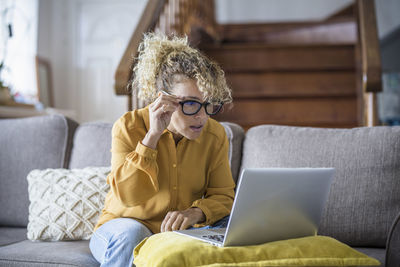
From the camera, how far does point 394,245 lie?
1.17 m

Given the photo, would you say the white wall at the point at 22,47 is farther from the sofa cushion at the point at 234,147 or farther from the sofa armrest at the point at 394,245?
the sofa armrest at the point at 394,245

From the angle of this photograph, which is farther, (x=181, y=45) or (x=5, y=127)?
(x=5, y=127)

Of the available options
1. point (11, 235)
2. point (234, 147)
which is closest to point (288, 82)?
point (234, 147)

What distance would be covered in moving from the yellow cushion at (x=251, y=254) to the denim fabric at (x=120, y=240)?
0.43ft

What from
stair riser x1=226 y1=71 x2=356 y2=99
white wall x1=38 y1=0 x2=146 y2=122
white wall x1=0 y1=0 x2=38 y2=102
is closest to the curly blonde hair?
stair riser x1=226 y1=71 x2=356 y2=99

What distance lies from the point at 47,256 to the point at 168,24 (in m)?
2.01

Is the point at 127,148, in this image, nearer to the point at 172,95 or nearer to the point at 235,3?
the point at 172,95

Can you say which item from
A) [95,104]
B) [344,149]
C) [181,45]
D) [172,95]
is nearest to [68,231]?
[172,95]

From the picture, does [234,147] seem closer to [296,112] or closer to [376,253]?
[376,253]

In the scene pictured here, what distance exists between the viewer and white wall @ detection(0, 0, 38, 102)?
383 centimetres

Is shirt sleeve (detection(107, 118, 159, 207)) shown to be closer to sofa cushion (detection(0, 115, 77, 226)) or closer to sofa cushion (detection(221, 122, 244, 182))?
sofa cushion (detection(221, 122, 244, 182))

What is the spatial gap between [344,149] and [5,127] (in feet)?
4.78

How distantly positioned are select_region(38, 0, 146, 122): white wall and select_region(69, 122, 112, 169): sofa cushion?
2823mm

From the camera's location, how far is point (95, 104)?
15.4 ft
